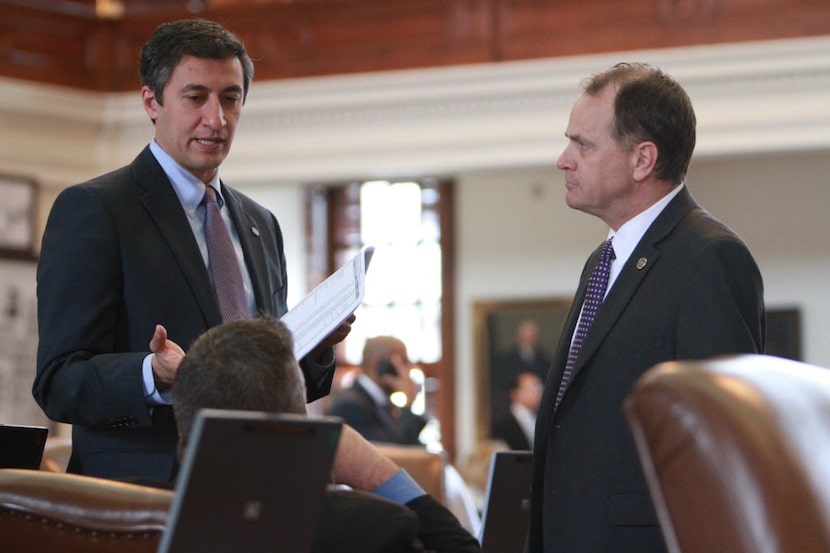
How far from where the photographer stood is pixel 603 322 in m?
3.01

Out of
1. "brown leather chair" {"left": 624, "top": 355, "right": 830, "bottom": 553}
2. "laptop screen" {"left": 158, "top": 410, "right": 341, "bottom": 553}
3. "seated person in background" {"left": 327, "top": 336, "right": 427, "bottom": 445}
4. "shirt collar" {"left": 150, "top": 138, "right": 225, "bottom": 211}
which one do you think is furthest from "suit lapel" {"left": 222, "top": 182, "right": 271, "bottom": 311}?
"seated person in background" {"left": 327, "top": 336, "right": 427, "bottom": 445}

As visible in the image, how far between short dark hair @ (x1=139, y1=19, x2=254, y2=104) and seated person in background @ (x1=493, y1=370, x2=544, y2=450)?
6835mm

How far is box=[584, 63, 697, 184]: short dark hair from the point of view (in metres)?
3.13

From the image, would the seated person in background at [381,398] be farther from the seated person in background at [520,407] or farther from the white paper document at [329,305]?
the white paper document at [329,305]

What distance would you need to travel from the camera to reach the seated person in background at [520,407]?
10.3 meters

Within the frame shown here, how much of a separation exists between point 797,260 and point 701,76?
8.97ft

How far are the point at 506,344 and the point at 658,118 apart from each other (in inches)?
403

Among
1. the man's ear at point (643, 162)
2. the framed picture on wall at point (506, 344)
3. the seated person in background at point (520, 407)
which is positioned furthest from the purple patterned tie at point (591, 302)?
the framed picture on wall at point (506, 344)

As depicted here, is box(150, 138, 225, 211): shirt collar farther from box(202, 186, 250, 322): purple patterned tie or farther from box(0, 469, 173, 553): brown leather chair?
box(0, 469, 173, 553): brown leather chair

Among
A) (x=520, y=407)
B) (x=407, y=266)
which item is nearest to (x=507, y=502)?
(x=520, y=407)

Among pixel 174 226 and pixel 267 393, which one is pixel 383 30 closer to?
pixel 174 226

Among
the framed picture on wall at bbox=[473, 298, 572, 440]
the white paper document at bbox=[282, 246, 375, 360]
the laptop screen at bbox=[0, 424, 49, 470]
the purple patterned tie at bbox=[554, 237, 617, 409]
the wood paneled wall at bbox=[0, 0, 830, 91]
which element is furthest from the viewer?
the framed picture on wall at bbox=[473, 298, 572, 440]

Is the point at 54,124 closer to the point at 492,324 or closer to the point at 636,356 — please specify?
the point at 492,324

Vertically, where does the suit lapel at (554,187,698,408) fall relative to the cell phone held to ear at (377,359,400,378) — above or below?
above
